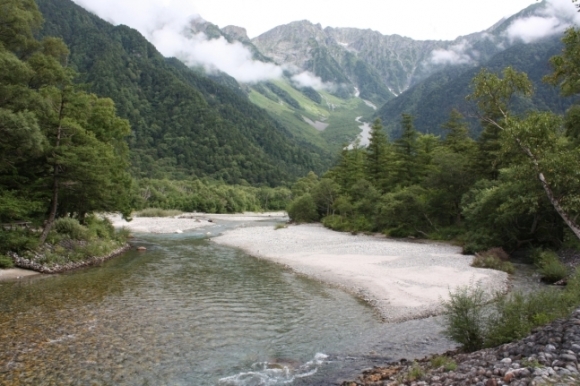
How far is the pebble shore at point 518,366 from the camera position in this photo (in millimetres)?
7336

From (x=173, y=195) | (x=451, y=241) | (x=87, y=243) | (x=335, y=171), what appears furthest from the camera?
(x=173, y=195)

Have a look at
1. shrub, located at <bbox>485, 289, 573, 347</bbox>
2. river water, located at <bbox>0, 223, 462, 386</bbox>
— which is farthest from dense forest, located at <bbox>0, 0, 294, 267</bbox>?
shrub, located at <bbox>485, 289, 573, 347</bbox>

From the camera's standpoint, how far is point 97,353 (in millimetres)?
12203

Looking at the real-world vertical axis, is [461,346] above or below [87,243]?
below

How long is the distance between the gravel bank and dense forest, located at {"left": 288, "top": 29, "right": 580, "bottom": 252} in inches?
168

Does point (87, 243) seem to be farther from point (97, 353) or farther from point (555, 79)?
point (555, 79)

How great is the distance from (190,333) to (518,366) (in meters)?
10.4

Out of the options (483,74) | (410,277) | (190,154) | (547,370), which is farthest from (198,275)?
(190,154)

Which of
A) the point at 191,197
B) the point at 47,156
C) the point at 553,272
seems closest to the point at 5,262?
the point at 47,156

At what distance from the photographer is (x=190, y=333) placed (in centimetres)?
1433

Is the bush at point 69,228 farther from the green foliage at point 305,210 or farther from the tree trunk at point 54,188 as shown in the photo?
the green foliage at point 305,210

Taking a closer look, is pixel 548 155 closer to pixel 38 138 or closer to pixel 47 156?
pixel 38 138

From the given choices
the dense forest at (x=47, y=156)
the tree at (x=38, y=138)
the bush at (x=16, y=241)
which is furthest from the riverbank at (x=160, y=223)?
the bush at (x=16, y=241)

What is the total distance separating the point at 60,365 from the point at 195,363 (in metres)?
3.69
